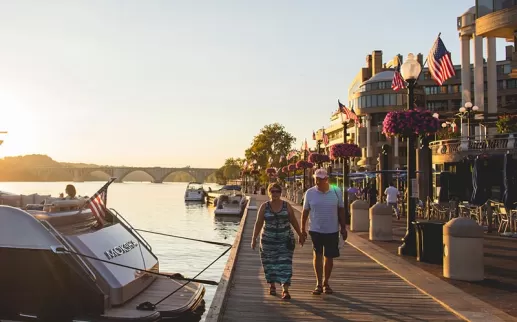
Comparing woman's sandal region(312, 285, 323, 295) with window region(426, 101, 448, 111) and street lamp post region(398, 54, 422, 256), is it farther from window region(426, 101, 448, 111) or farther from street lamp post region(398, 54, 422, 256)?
window region(426, 101, 448, 111)

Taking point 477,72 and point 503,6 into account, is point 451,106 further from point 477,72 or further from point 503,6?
point 503,6

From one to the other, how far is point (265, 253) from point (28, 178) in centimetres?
20476

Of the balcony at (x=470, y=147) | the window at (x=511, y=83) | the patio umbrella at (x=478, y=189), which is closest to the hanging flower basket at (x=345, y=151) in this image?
the patio umbrella at (x=478, y=189)

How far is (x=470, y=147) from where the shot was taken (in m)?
40.3

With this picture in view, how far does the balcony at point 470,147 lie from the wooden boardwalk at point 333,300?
27131mm

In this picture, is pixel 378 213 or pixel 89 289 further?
pixel 378 213

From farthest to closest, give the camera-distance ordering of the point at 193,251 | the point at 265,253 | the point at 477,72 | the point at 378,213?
the point at 477,72 < the point at 193,251 < the point at 378,213 < the point at 265,253

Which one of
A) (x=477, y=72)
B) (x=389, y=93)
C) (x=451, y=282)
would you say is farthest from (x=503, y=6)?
(x=389, y=93)

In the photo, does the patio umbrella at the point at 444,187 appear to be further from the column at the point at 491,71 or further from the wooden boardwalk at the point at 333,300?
the column at the point at 491,71

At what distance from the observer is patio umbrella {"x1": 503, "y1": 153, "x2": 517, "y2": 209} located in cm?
1999

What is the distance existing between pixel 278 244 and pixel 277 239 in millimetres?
87

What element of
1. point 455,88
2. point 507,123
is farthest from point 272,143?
point 507,123

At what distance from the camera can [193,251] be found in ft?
94.9

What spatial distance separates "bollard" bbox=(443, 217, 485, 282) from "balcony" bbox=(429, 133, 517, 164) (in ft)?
88.9
